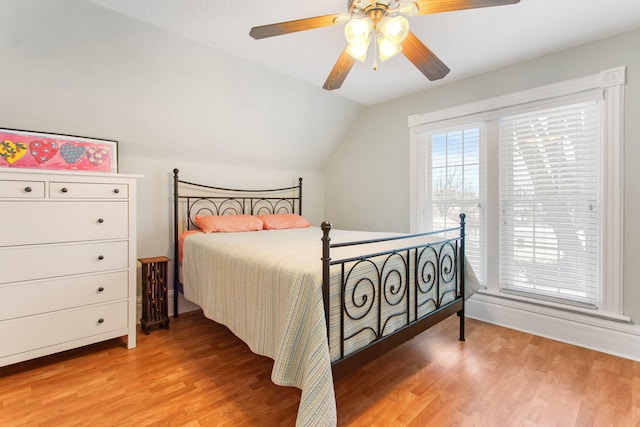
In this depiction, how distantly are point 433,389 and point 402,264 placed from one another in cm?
74

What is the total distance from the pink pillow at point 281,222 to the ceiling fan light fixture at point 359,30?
213 cm

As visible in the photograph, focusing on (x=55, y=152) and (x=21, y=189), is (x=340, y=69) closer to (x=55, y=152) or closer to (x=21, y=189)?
(x=21, y=189)

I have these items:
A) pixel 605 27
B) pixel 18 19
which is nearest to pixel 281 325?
pixel 18 19

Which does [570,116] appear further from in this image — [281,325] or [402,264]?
[281,325]

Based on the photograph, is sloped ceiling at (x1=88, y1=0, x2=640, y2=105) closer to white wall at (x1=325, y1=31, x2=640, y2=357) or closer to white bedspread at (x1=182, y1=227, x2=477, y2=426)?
white wall at (x1=325, y1=31, x2=640, y2=357)

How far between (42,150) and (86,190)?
61 centimetres

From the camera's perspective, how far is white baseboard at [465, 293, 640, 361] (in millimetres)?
2205

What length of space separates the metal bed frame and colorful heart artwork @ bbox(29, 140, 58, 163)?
2.94ft

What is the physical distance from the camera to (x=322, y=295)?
1390 mm

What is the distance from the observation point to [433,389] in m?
1.80

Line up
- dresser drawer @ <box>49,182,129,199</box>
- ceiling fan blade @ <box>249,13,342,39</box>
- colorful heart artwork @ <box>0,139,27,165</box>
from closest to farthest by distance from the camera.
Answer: ceiling fan blade @ <box>249,13,342,39</box>, dresser drawer @ <box>49,182,129,199</box>, colorful heart artwork @ <box>0,139,27,165</box>

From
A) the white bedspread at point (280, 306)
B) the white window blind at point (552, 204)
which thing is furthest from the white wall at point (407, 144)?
the white bedspread at point (280, 306)

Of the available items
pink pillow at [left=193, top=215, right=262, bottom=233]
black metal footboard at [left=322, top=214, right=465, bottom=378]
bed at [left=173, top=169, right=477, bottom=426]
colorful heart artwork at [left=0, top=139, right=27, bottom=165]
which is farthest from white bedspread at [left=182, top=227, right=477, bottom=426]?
colorful heart artwork at [left=0, top=139, right=27, bottom=165]

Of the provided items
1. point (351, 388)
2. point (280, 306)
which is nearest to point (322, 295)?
point (280, 306)
